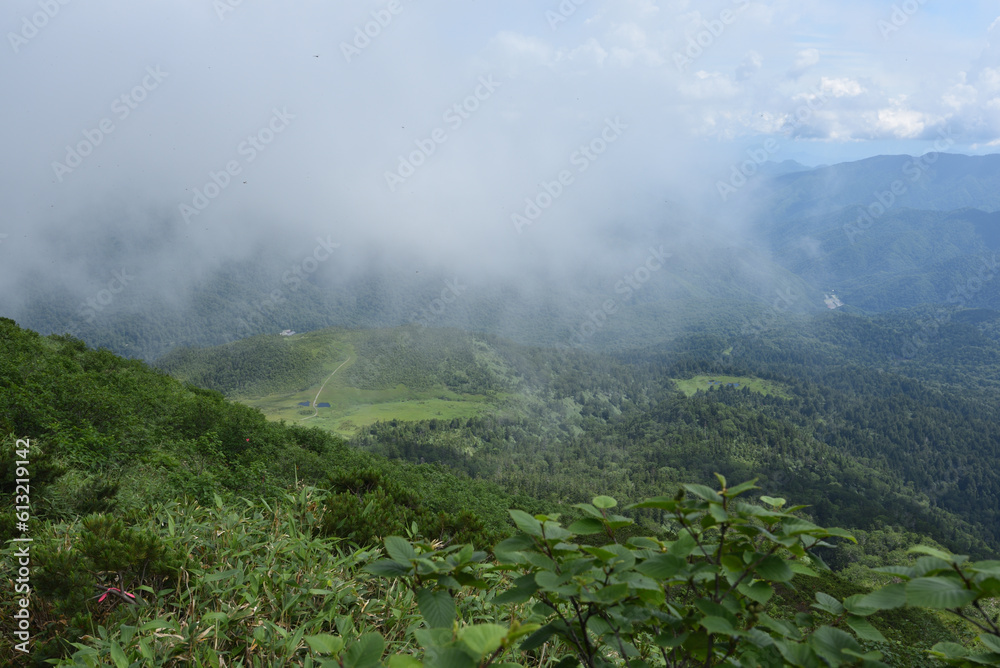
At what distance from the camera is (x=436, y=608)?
6.88ft

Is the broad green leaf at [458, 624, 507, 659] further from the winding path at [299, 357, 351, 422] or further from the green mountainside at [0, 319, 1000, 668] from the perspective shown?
the winding path at [299, 357, 351, 422]

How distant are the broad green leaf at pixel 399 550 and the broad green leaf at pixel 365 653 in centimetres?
49

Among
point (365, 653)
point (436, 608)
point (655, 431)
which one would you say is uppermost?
point (365, 653)

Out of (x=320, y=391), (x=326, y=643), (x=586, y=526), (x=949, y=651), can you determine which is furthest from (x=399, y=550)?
(x=320, y=391)

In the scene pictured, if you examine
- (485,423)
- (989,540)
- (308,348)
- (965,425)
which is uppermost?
(308,348)

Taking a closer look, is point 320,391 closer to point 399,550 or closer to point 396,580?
point 396,580

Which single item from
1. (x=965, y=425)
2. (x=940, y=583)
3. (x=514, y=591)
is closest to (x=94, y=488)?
(x=514, y=591)

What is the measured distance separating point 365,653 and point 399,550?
2.01 feet

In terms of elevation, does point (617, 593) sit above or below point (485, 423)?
above

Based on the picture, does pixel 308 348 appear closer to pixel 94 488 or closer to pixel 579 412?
pixel 579 412

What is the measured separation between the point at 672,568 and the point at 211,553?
4778mm

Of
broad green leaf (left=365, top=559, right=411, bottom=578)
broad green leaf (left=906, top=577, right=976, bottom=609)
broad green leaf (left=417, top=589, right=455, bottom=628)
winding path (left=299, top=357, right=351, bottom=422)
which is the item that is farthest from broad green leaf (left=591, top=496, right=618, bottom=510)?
winding path (left=299, top=357, right=351, bottom=422)

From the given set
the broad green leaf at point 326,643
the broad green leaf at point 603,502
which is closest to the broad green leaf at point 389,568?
the broad green leaf at point 326,643

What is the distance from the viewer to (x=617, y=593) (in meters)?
2.00
